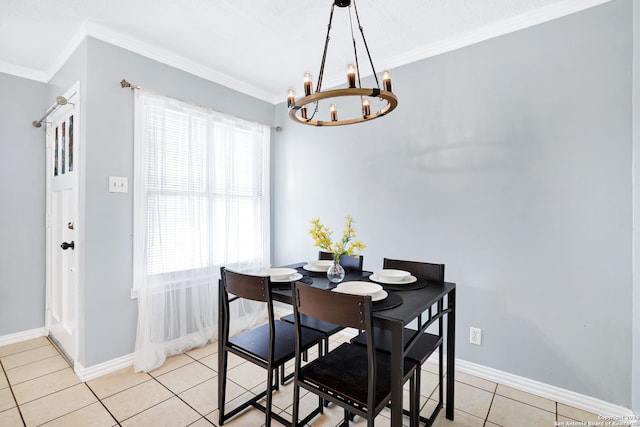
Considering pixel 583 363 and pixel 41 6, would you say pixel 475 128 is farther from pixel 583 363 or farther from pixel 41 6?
pixel 41 6

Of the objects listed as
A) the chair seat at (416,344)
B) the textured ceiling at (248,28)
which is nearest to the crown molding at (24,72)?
the textured ceiling at (248,28)

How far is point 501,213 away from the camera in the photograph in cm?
218

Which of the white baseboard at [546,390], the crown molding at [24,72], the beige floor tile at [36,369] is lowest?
the beige floor tile at [36,369]

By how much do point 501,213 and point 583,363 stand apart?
3.35 ft

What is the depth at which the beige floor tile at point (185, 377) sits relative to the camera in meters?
2.16

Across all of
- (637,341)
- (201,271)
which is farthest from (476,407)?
(201,271)

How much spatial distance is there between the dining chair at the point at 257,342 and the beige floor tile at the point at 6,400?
1.33 meters

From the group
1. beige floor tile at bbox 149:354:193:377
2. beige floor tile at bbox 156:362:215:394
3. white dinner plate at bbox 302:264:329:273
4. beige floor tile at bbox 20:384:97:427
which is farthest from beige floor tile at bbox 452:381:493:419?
beige floor tile at bbox 20:384:97:427

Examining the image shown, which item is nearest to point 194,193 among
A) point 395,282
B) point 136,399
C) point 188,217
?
point 188,217

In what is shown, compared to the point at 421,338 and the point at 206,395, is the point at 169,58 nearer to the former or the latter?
the point at 206,395

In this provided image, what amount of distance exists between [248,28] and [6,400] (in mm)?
2924

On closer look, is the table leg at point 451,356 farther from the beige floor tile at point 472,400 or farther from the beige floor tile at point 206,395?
the beige floor tile at point 206,395

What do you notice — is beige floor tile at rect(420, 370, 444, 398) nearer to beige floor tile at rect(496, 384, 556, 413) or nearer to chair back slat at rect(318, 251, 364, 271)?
beige floor tile at rect(496, 384, 556, 413)

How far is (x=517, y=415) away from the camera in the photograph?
6.10 ft
